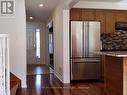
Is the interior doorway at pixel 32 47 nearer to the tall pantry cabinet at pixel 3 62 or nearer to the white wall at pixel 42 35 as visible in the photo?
the white wall at pixel 42 35

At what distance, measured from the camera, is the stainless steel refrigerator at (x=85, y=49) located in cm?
604

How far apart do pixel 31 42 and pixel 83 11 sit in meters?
6.01

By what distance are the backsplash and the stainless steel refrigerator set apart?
379 mm

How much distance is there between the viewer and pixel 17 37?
540 centimetres

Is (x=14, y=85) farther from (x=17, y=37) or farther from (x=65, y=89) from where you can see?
(x=17, y=37)

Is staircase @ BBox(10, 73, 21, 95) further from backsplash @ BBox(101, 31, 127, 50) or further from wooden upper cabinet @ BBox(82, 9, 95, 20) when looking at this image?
wooden upper cabinet @ BBox(82, 9, 95, 20)

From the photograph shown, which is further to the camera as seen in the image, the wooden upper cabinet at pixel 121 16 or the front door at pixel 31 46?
the front door at pixel 31 46

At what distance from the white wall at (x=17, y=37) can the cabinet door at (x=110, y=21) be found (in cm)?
277

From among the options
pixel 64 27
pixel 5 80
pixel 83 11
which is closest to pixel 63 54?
pixel 64 27

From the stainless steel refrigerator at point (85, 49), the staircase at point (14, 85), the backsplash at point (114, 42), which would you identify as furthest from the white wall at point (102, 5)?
the staircase at point (14, 85)

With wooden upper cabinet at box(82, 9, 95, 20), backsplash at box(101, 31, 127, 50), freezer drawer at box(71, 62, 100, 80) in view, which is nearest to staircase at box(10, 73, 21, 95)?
freezer drawer at box(71, 62, 100, 80)

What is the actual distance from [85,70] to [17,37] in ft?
7.61

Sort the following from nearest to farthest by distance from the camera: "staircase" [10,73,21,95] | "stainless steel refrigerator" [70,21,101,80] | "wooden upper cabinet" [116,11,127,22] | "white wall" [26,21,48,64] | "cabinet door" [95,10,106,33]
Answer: "staircase" [10,73,21,95]
"stainless steel refrigerator" [70,21,101,80]
"cabinet door" [95,10,106,33]
"wooden upper cabinet" [116,11,127,22]
"white wall" [26,21,48,64]

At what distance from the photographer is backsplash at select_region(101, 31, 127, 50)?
5.59 m
